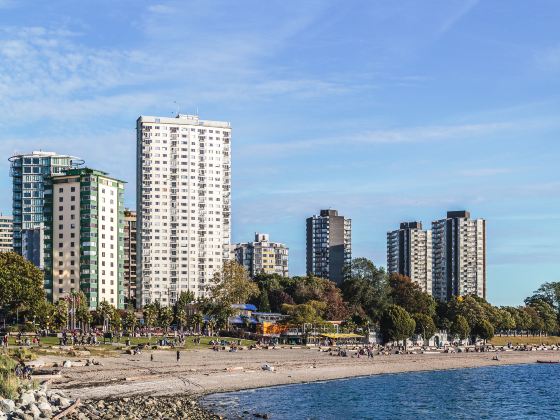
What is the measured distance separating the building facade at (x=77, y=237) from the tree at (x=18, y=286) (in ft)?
130

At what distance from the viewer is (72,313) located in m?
131

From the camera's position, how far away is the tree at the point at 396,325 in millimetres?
158750

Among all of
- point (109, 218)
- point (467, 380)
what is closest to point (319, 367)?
point (467, 380)

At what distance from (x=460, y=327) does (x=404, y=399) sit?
101 metres

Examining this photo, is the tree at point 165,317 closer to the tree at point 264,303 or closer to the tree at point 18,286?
the tree at point 18,286

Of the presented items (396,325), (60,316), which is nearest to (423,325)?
(396,325)

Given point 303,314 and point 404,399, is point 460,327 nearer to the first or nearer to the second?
point 303,314

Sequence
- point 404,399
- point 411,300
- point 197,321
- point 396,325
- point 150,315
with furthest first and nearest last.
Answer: point 411,300 → point 396,325 → point 197,321 → point 150,315 → point 404,399

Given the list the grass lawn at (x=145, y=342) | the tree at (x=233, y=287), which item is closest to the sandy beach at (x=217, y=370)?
the grass lawn at (x=145, y=342)

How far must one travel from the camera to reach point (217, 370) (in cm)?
9350

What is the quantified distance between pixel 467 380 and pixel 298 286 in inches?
3303

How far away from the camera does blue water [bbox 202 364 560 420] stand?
7344 centimetres

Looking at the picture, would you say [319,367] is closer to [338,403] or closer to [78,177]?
[338,403]

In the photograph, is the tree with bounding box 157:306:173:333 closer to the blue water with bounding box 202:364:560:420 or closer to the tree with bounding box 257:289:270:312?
the blue water with bounding box 202:364:560:420
